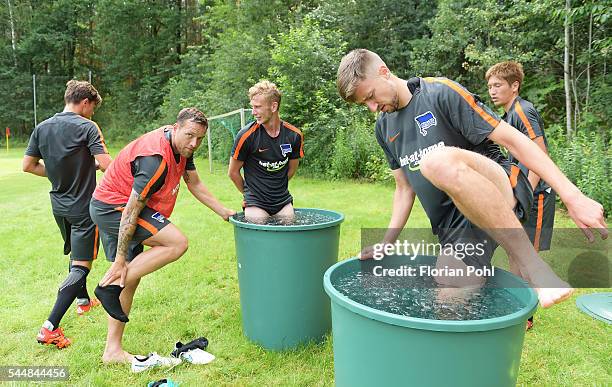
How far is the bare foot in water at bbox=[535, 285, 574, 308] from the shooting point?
1.45m

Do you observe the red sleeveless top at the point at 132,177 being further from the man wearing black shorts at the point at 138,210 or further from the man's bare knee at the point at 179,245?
the man's bare knee at the point at 179,245

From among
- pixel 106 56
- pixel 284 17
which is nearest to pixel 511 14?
pixel 284 17

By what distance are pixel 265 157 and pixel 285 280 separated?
1096 mm

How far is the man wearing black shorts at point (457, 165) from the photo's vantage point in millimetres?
1494

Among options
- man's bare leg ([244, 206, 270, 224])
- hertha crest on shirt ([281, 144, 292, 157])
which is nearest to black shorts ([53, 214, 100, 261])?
man's bare leg ([244, 206, 270, 224])

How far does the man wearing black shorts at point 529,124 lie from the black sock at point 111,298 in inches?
97.0

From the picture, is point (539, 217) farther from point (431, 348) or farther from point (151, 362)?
point (151, 362)

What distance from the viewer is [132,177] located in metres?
2.59

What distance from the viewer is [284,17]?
51.0 ft

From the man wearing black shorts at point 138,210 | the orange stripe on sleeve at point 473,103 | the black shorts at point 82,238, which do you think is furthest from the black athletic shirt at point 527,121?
the black shorts at point 82,238

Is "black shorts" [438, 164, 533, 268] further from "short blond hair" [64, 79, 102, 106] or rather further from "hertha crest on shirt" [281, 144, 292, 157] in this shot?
"short blond hair" [64, 79, 102, 106]

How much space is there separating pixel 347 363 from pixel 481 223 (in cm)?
70

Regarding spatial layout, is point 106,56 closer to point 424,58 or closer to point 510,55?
point 424,58

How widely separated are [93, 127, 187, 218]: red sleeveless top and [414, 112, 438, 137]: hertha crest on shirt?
1.41 meters
